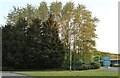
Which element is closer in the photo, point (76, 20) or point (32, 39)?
point (32, 39)

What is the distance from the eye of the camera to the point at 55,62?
6091 centimetres

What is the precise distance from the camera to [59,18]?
2665 inches

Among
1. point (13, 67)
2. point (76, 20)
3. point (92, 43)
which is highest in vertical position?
point (76, 20)

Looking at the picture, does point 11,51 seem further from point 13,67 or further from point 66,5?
point 66,5

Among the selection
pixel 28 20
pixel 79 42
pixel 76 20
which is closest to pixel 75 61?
pixel 79 42

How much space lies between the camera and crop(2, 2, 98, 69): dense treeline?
61219 millimetres

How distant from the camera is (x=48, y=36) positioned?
205ft

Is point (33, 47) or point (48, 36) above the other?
point (48, 36)

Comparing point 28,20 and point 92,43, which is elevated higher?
point 28,20

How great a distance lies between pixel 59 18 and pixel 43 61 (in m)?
11.2

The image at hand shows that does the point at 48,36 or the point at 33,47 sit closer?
the point at 33,47

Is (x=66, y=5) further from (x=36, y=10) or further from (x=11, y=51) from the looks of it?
(x=11, y=51)

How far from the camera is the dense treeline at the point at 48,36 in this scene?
61219 mm

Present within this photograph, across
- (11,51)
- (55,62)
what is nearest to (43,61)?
(55,62)
